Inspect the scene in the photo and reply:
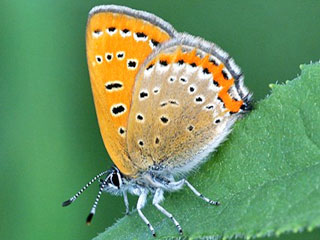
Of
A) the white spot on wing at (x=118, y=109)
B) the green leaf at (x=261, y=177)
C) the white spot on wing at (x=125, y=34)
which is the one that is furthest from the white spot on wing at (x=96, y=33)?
the green leaf at (x=261, y=177)

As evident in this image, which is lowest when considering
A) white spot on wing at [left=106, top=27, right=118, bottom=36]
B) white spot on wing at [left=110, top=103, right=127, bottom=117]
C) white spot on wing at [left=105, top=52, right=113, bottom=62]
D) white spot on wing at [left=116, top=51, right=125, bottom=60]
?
white spot on wing at [left=110, top=103, right=127, bottom=117]

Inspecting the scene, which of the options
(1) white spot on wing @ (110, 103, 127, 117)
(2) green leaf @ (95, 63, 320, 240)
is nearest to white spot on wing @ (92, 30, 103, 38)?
(1) white spot on wing @ (110, 103, 127, 117)

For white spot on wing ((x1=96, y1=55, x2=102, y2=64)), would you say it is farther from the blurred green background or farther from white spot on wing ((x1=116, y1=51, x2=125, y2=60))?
the blurred green background

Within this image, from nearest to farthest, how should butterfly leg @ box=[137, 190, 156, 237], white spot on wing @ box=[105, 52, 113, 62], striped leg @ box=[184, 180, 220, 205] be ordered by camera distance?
striped leg @ box=[184, 180, 220, 205], butterfly leg @ box=[137, 190, 156, 237], white spot on wing @ box=[105, 52, 113, 62]

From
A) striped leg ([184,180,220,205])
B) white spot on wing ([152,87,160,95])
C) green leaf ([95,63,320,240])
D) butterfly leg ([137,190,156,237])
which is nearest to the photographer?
green leaf ([95,63,320,240])

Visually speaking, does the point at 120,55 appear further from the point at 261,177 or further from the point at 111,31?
the point at 261,177

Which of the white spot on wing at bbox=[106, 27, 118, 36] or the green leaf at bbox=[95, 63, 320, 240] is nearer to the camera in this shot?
the green leaf at bbox=[95, 63, 320, 240]

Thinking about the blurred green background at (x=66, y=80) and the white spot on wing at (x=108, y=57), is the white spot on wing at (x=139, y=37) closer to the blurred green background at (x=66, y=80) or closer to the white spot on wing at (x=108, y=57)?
the white spot on wing at (x=108, y=57)

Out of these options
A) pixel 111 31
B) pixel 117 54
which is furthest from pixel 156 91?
pixel 111 31
